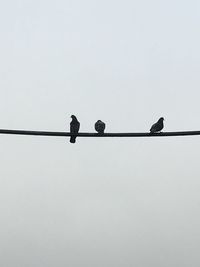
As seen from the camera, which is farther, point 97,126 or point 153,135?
point 97,126

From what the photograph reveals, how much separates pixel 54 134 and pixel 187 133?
2612 mm

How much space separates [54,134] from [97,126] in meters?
6.41

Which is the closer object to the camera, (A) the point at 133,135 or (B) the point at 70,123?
(A) the point at 133,135

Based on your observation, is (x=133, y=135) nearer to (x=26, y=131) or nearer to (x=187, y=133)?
(x=187, y=133)

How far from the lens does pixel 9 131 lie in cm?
1205

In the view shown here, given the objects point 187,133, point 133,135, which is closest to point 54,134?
point 133,135

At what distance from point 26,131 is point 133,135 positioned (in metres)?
2.14

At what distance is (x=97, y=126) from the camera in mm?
18578

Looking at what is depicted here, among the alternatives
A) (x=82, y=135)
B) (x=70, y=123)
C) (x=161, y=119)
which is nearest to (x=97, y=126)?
(x=70, y=123)

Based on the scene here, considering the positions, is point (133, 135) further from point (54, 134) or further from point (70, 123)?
point (70, 123)

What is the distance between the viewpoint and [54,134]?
40.1 ft

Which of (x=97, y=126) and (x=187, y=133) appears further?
(x=97, y=126)

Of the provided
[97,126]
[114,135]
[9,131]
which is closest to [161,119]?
[97,126]

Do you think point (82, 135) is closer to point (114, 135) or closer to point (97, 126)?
point (114, 135)
